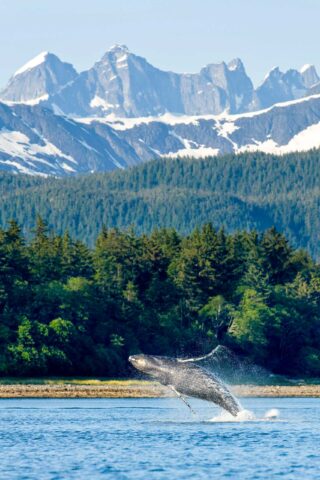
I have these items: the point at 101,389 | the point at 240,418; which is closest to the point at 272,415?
the point at 240,418

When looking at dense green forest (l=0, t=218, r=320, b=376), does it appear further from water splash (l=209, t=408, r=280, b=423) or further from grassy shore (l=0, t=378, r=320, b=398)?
water splash (l=209, t=408, r=280, b=423)

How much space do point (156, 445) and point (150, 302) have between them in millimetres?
87806

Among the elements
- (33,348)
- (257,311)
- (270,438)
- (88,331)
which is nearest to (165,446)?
(270,438)

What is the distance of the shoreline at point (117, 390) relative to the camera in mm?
101875

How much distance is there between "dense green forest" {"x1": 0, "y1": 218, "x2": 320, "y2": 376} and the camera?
406 feet

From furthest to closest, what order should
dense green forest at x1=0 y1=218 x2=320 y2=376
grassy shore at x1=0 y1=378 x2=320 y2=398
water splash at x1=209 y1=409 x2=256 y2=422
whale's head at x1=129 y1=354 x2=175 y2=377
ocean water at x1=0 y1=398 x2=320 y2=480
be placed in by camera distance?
dense green forest at x1=0 y1=218 x2=320 y2=376, grassy shore at x1=0 y1=378 x2=320 y2=398, water splash at x1=209 y1=409 x2=256 y2=422, whale's head at x1=129 y1=354 x2=175 y2=377, ocean water at x1=0 y1=398 x2=320 y2=480

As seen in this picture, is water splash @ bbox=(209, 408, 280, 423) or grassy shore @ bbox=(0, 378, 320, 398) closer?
water splash @ bbox=(209, 408, 280, 423)

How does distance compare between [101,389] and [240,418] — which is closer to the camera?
[240,418]

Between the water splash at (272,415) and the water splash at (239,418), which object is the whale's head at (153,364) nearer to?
the water splash at (239,418)

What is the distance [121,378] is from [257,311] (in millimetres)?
21516

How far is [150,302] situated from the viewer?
145m

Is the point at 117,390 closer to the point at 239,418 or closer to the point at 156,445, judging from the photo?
the point at 239,418

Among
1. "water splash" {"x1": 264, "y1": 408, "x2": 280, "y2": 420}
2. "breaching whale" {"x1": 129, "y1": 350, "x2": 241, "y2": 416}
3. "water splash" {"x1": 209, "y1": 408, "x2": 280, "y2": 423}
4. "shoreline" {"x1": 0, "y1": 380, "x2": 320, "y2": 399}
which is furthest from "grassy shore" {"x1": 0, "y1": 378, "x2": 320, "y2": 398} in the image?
"breaching whale" {"x1": 129, "y1": 350, "x2": 241, "y2": 416}

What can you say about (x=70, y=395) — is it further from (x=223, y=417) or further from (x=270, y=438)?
(x=270, y=438)
